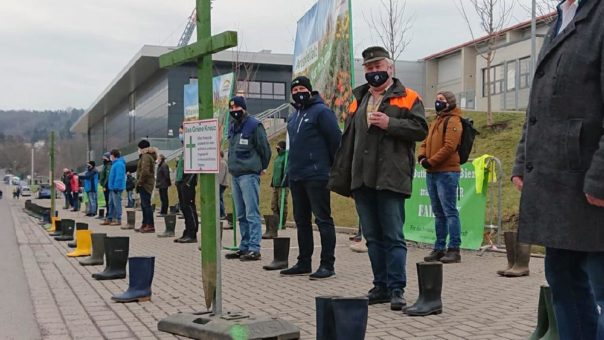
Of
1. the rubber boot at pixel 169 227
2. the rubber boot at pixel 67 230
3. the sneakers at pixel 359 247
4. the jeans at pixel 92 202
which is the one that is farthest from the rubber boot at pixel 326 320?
the jeans at pixel 92 202

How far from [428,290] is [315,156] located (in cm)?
A: 227

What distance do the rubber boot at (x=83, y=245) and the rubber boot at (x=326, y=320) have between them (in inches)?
281

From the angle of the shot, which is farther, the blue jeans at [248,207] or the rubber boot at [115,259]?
the blue jeans at [248,207]

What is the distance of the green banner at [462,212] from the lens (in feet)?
30.3

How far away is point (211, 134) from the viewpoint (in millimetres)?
4789

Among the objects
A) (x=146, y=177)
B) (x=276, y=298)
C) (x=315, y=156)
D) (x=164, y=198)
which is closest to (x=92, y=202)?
(x=164, y=198)

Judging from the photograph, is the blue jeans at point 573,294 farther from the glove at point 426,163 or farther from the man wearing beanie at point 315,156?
the glove at point 426,163

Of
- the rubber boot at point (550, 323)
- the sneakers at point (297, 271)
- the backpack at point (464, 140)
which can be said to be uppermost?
the backpack at point (464, 140)

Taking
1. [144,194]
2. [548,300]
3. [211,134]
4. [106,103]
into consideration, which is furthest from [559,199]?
[106,103]

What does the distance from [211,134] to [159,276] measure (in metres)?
3.60

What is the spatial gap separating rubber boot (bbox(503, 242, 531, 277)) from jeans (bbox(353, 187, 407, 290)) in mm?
2173

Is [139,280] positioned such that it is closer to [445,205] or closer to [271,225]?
[445,205]

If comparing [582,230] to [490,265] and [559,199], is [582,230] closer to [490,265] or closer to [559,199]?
[559,199]

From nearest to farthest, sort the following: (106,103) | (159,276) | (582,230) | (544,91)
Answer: (582,230)
(544,91)
(159,276)
(106,103)
